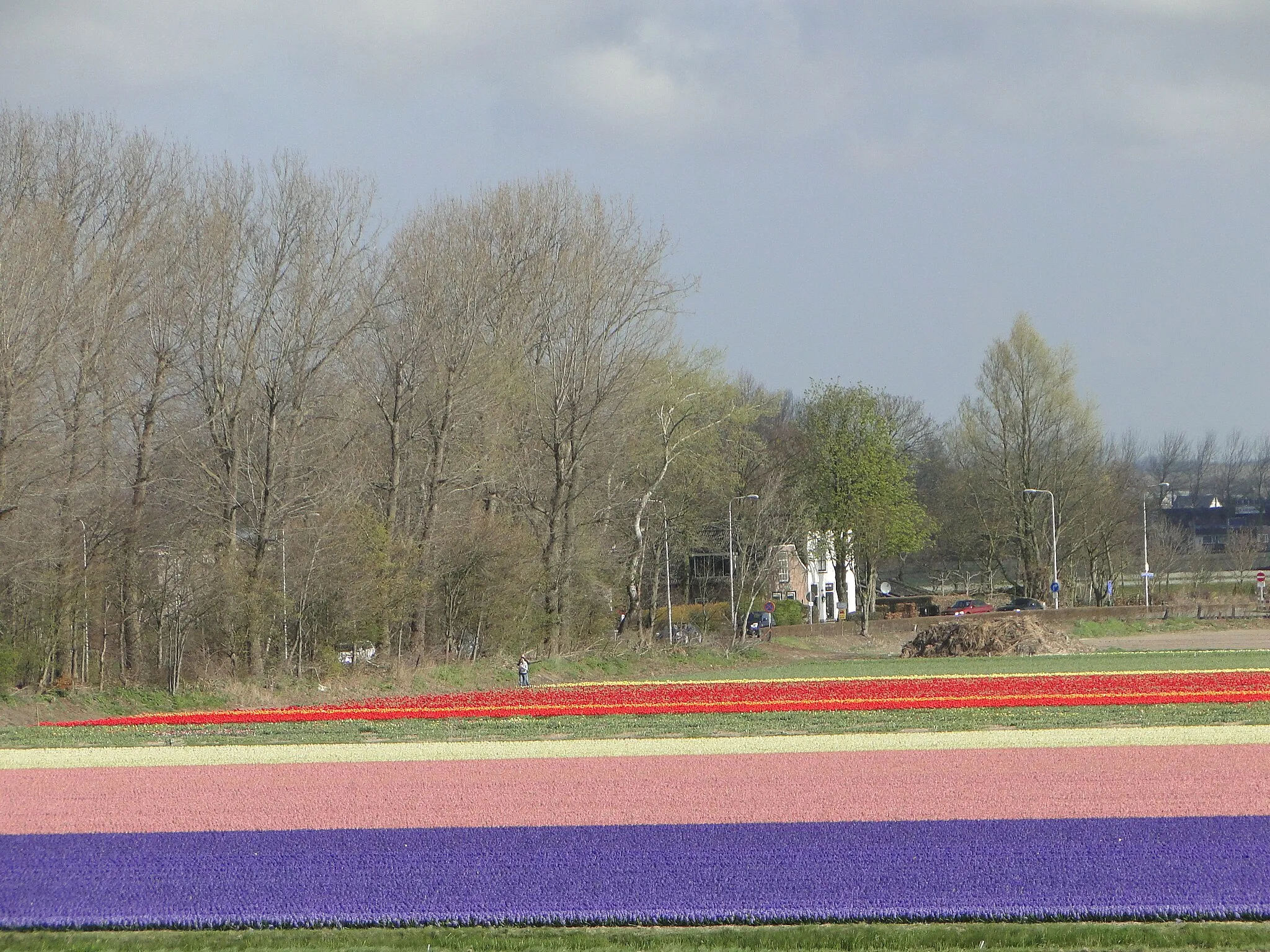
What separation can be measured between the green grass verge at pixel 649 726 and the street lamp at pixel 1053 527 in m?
52.6

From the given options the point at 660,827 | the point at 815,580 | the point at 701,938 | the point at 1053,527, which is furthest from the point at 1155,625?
the point at 701,938

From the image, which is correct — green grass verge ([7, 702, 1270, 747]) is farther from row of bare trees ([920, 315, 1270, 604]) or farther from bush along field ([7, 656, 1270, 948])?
row of bare trees ([920, 315, 1270, 604])

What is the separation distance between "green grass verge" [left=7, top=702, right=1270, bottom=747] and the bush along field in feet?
0.50

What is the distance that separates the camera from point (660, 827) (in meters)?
13.5

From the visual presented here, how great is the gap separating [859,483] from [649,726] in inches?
2166

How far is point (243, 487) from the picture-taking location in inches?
1590

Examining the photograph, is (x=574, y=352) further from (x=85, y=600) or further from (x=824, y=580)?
(x=824, y=580)

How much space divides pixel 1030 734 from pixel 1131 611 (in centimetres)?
5530

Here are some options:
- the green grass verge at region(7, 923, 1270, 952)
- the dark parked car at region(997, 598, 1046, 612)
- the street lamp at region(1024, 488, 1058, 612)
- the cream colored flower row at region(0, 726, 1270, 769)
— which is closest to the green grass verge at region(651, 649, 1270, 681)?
the cream colored flower row at region(0, 726, 1270, 769)

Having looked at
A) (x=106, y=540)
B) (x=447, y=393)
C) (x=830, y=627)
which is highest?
(x=447, y=393)

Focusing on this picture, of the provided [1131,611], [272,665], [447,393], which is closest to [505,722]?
[272,665]

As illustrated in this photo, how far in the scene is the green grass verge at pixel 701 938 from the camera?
9414 millimetres

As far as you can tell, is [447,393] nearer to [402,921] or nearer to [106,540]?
[106,540]

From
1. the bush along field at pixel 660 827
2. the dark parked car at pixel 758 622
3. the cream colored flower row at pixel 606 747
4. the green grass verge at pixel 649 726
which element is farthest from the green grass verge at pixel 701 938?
the dark parked car at pixel 758 622
